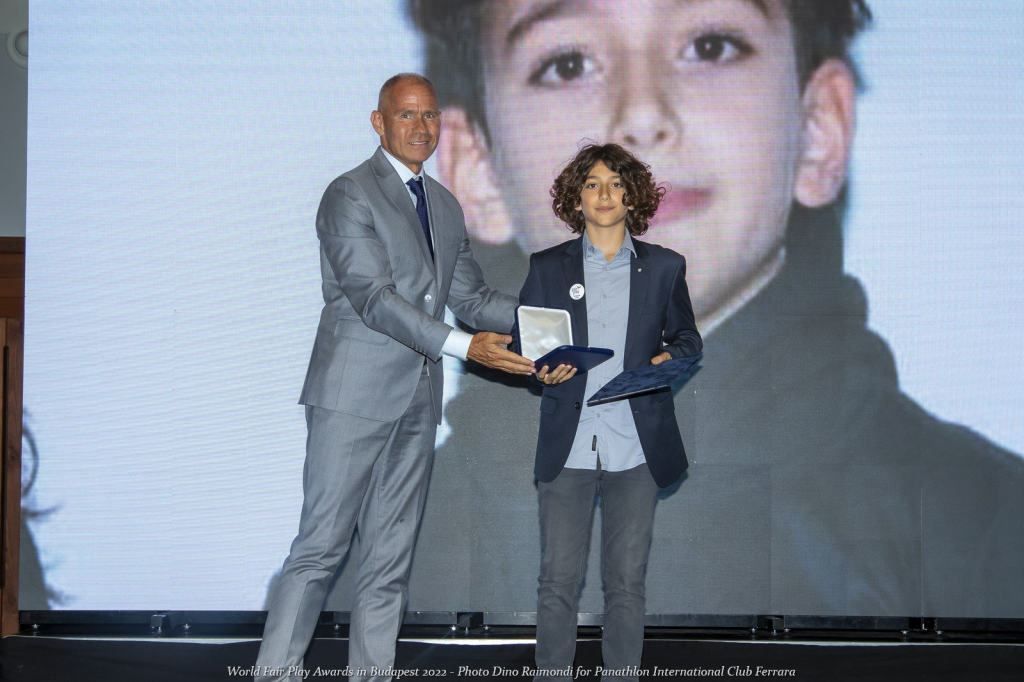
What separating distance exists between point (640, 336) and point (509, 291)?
3.91 feet

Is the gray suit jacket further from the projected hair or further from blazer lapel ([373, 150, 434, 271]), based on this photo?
the projected hair

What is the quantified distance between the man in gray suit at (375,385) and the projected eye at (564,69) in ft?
3.82

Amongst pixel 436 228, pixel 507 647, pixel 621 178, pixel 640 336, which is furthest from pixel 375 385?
pixel 507 647

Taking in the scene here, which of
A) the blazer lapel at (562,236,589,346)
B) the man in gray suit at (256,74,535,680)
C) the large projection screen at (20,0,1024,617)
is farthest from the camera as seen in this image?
the large projection screen at (20,0,1024,617)

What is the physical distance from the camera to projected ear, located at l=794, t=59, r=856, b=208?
377 centimetres

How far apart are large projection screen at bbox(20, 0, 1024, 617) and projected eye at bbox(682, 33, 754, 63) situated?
63mm

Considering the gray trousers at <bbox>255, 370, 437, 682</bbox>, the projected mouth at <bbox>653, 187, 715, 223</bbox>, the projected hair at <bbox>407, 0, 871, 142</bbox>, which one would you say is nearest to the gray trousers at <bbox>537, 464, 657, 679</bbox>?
the gray trousers at <bbox>255, 370, 437, 682</bbox>

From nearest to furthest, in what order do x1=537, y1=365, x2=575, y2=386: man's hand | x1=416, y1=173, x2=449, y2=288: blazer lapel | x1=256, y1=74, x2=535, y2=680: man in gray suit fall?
1. x1=537, y1=365, x2=575, y2=386: man's hand
2. x1=256, y1=74, x2=535, y2=680: man in gray suit
3. x1=416, y1=173, x2=449, y2=288: blazer lapel

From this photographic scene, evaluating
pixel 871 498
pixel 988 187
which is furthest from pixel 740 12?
pixel 871 498

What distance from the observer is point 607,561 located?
2.67 meters

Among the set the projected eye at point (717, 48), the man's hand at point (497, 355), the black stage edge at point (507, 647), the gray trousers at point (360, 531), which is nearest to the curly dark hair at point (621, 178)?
the man's hand at point (497, 355)

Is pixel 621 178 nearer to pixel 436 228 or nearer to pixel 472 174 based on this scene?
pixel 436 228

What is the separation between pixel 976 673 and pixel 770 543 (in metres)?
0.88

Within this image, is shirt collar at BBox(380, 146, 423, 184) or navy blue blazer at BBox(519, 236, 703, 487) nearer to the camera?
navy blue blazer at BBox(519, 236, 703, 487)
